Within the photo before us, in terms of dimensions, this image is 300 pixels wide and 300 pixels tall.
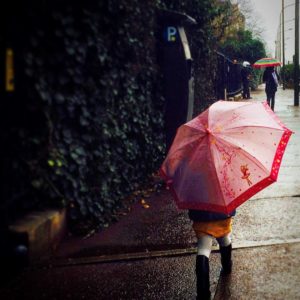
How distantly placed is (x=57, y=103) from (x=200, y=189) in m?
1.80

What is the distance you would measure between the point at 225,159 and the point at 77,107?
1971 mm

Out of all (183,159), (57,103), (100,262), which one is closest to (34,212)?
(100,262)

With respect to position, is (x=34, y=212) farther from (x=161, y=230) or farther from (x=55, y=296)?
(x=161, y=230)

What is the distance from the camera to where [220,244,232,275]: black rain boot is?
337 cm

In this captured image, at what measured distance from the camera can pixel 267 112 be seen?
3.12 metres

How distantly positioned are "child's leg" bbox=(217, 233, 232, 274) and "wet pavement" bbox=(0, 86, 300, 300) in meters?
0.07

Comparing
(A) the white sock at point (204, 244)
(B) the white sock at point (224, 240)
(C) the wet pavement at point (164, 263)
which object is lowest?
(C) the wet pavement at point (164, 263)

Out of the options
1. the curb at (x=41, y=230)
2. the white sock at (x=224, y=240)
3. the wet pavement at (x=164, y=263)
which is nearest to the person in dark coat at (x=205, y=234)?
the white sock at (x=224, y=240)

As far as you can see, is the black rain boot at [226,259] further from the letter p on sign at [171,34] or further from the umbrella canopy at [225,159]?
the letter p on sign at [171,34]

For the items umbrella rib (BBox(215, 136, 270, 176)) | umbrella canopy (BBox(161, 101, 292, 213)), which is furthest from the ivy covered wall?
umbrella rib (BBox(215, 136, 270, 176))

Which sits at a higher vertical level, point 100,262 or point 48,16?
point 48,16

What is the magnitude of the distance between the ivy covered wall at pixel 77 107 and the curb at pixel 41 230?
121 millimetres

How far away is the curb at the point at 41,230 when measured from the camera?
355cm

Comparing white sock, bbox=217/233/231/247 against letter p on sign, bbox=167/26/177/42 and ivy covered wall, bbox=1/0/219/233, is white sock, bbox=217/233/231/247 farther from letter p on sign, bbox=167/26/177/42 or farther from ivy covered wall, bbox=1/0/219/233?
letter p on sign, bbox=167/26/177/42
